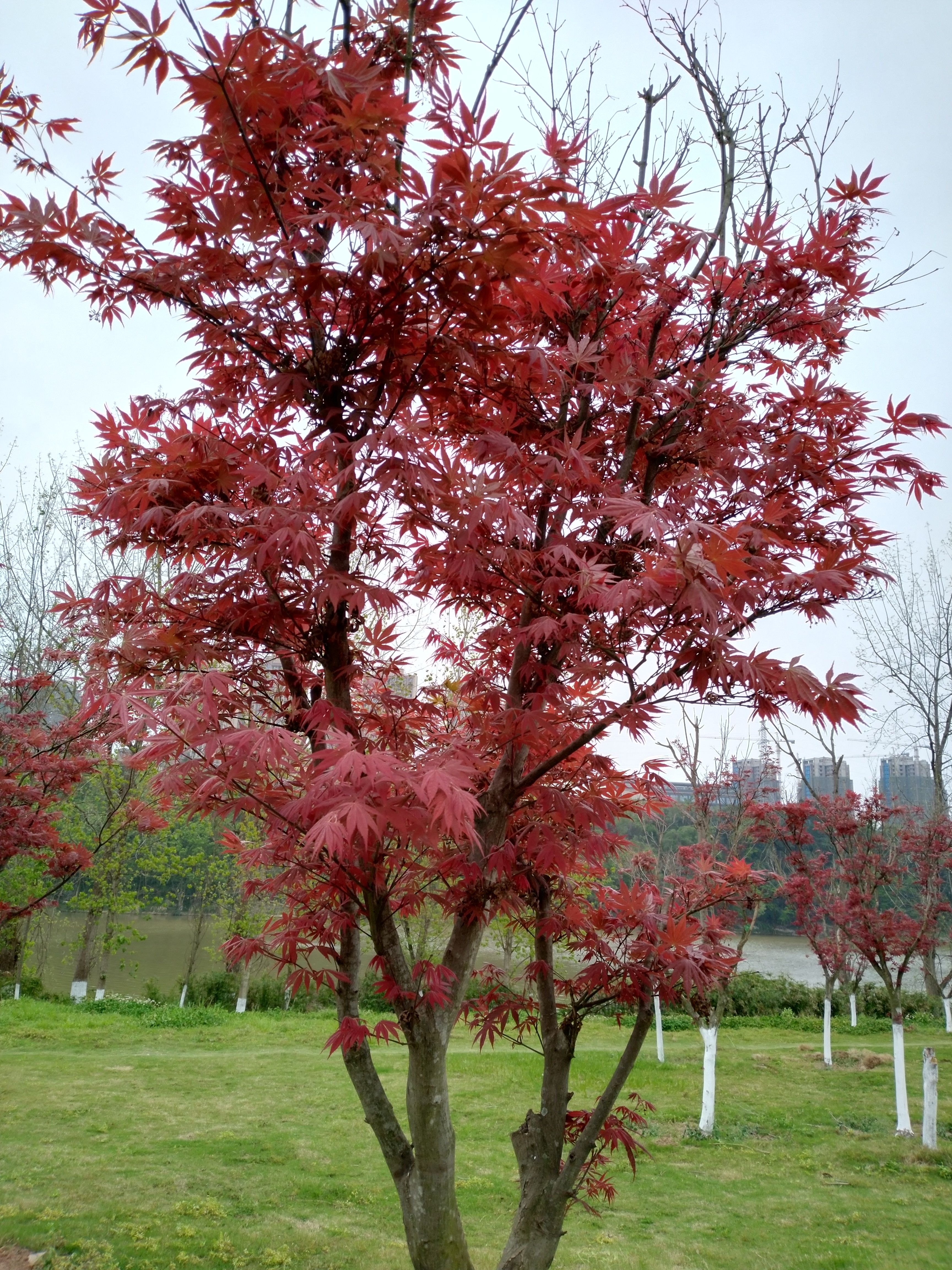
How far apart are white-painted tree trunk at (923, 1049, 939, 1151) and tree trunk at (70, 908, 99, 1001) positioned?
10.7 meters

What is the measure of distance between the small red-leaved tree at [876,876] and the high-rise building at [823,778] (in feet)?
1.31

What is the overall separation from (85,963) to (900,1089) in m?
11.0

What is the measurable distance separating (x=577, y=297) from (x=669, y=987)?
7.87 ft

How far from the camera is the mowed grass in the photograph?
434 cm

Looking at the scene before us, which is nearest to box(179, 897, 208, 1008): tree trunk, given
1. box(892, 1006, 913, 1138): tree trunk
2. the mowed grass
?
the mowed grass

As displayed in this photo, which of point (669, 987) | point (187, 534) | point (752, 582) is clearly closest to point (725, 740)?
point (669, 987)

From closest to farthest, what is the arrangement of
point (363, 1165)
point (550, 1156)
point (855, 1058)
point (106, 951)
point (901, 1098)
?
point (550, 1156) → point (363, 1165) → point (901, 1098) → point (855, 1058) → point (106, 951)

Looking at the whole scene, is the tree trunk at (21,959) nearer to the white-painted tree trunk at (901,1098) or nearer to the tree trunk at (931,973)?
the white-painted tree trunk at (901,1098)

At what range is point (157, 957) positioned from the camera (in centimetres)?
1802

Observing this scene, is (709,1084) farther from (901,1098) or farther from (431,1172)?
(431,1172)

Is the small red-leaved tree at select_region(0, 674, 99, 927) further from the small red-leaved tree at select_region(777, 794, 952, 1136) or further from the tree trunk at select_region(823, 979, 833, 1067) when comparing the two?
the tree trunk at select_region(823, 979, 833, 1067)

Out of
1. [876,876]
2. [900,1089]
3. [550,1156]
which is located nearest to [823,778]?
[876,876]

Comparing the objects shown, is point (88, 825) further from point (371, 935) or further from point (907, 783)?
point (907, 783)

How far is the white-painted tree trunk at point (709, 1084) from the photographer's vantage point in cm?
679
